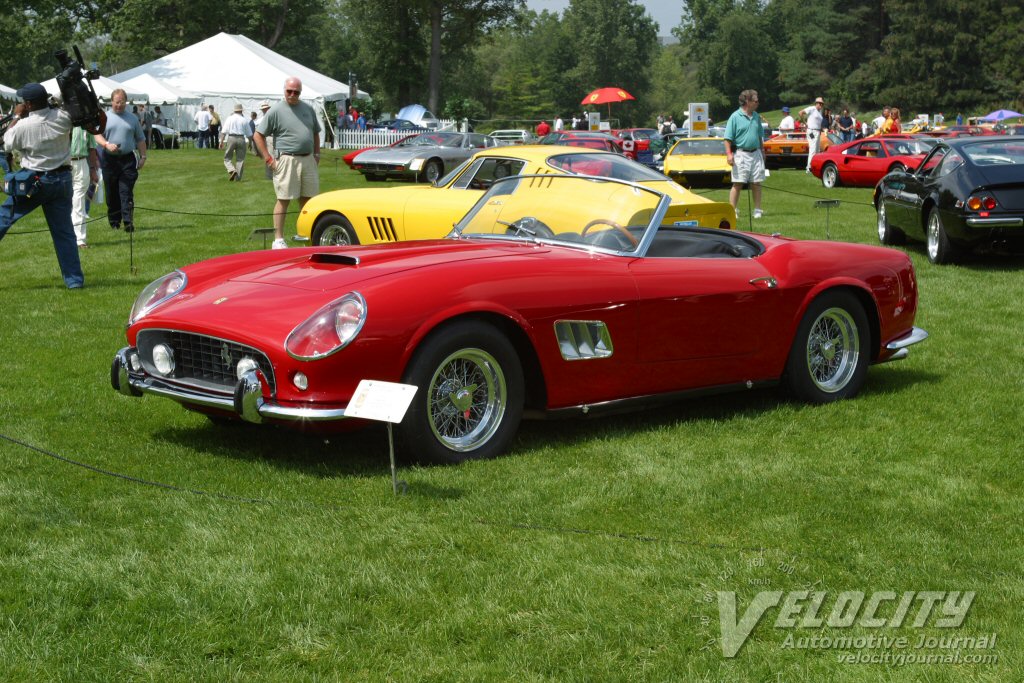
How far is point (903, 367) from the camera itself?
8.04 metres

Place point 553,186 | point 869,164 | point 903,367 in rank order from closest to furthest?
point 553,186 < point 903,367 < point 869,164

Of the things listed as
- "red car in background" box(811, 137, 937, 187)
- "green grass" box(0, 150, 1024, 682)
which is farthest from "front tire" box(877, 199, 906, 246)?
"red car in background" box(811, 137, 937, 187)

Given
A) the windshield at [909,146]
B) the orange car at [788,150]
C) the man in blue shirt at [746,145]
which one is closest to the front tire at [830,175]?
the windshield at [909,146]

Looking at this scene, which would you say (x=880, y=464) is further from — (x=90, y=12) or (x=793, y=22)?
(x=793, y=22)

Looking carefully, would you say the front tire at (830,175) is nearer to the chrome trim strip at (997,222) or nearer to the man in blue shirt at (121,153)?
the chrome trim strip at (997,222)

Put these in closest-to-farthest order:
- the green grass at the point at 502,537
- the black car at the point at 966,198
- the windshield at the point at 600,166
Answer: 1. the green grass at the point at 502,537
2. the black car at the point at 966,198
3. the windshield at the point at 600,166

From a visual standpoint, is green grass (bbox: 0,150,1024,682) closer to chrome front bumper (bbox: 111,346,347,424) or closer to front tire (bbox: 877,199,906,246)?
chrome front bumper (bbox: 111,346,347,424)

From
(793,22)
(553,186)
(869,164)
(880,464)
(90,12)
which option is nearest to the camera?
(880,464)

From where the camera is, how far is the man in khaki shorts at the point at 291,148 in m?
12.6

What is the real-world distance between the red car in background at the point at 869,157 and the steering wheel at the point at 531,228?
21.5m

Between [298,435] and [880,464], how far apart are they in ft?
9.17

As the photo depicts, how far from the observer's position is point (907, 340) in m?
7.25

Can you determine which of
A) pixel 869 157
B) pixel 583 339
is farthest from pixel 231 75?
pixel 583 339

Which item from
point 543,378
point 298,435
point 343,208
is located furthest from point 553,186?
point 343,208
